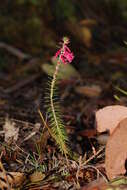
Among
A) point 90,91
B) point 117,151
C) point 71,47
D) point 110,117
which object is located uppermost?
point 71,47

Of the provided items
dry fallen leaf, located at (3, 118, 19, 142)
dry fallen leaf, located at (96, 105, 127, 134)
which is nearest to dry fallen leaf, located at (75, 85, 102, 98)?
dry fallen leaf, located at (3, 118, 19, 142)

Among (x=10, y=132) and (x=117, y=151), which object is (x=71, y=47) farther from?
(x=117, y=151)

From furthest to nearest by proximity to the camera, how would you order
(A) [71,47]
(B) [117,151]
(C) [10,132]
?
(A) [71,47] < (C) [10,132] < (B) [117,151]

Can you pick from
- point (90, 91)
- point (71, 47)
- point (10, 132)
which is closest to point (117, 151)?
point (10, 132)

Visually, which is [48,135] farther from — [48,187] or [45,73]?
[45,73]

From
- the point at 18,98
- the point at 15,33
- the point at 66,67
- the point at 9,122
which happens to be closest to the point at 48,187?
the point at 9,122

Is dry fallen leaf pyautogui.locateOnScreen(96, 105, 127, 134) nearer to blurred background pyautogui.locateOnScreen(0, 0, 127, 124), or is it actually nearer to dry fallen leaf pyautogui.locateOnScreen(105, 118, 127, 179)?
dry fallen leaf pyautogui.locateOnScreen(105, 118, 127, 179)

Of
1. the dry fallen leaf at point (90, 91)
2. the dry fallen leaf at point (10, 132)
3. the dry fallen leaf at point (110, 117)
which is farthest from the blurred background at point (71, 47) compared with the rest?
the dry fallen leaf at point (110, 117)
